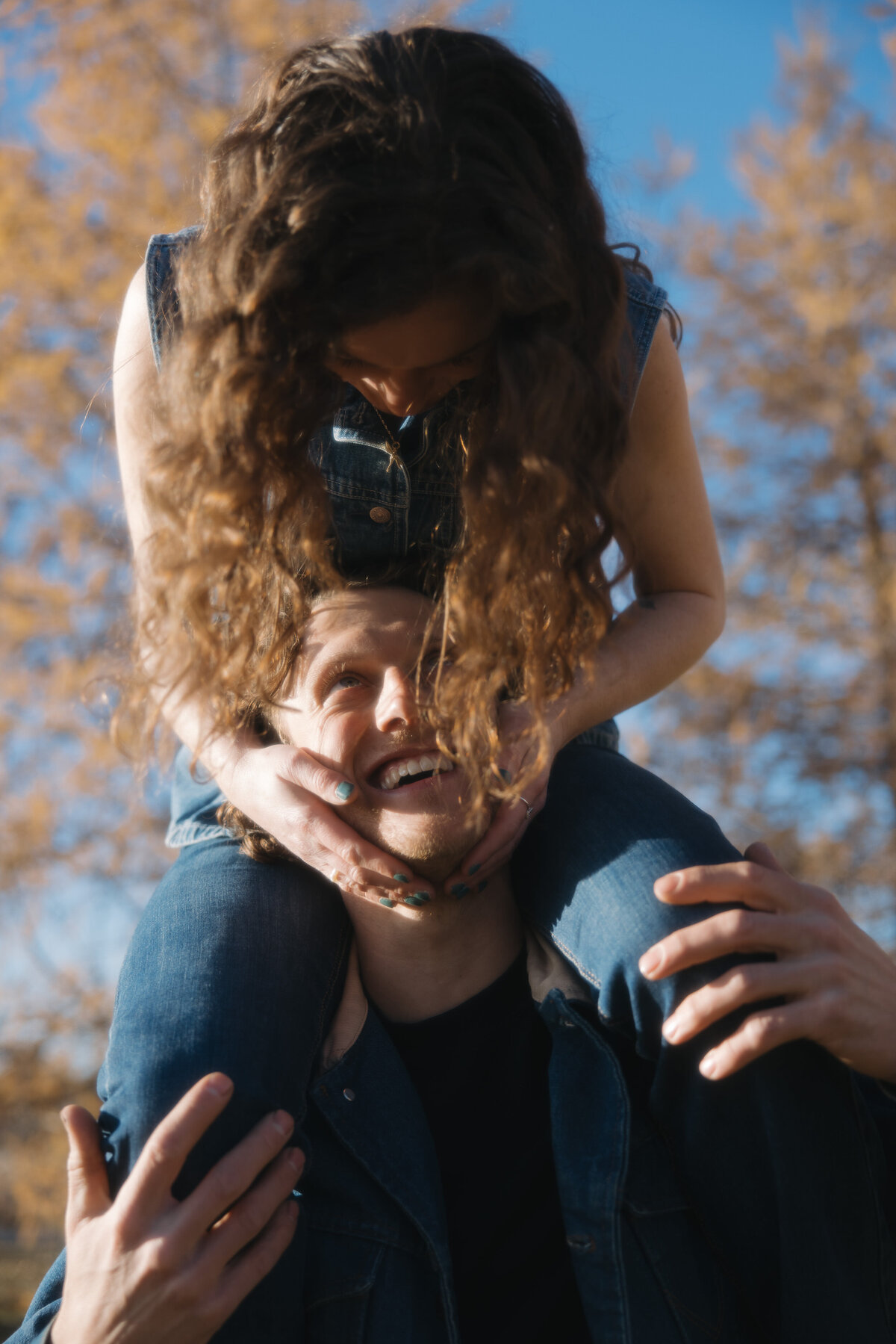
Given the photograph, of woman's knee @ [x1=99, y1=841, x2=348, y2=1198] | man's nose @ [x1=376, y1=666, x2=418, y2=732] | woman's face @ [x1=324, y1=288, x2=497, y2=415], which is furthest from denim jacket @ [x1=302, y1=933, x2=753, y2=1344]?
woman's face @ [x1=324, y1=288, x2=497, y2=415]

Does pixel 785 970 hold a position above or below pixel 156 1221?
above

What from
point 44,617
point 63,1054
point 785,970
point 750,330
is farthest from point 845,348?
point 785,970

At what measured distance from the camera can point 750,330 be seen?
9680 millimetres

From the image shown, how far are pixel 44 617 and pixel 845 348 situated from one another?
7182mm

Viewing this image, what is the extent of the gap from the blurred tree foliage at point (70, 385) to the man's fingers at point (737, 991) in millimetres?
→ 6114

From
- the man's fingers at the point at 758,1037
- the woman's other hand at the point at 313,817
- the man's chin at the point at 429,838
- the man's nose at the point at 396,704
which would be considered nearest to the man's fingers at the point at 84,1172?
the woman's other hand at the point at 313,817

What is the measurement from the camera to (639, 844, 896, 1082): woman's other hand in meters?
1.46

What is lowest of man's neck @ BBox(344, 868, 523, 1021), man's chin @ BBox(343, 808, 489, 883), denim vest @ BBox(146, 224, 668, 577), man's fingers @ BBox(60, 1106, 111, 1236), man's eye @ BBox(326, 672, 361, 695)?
man's fingers @ BBox(60, 1106, 111, 1236)

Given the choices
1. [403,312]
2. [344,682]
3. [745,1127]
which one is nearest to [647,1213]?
[745,1127]

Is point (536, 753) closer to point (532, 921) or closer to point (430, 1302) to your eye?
point (532, 921)

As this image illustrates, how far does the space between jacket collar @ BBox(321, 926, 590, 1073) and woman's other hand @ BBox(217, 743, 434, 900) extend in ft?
0.98

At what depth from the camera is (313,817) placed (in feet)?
5.27

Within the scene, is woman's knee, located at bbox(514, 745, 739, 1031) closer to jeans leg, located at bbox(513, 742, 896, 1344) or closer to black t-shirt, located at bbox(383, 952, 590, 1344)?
jeans leg, located at bbox(513, 742, 896, 1344)

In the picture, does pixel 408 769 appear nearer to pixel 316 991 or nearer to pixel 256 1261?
pixel 316 991
